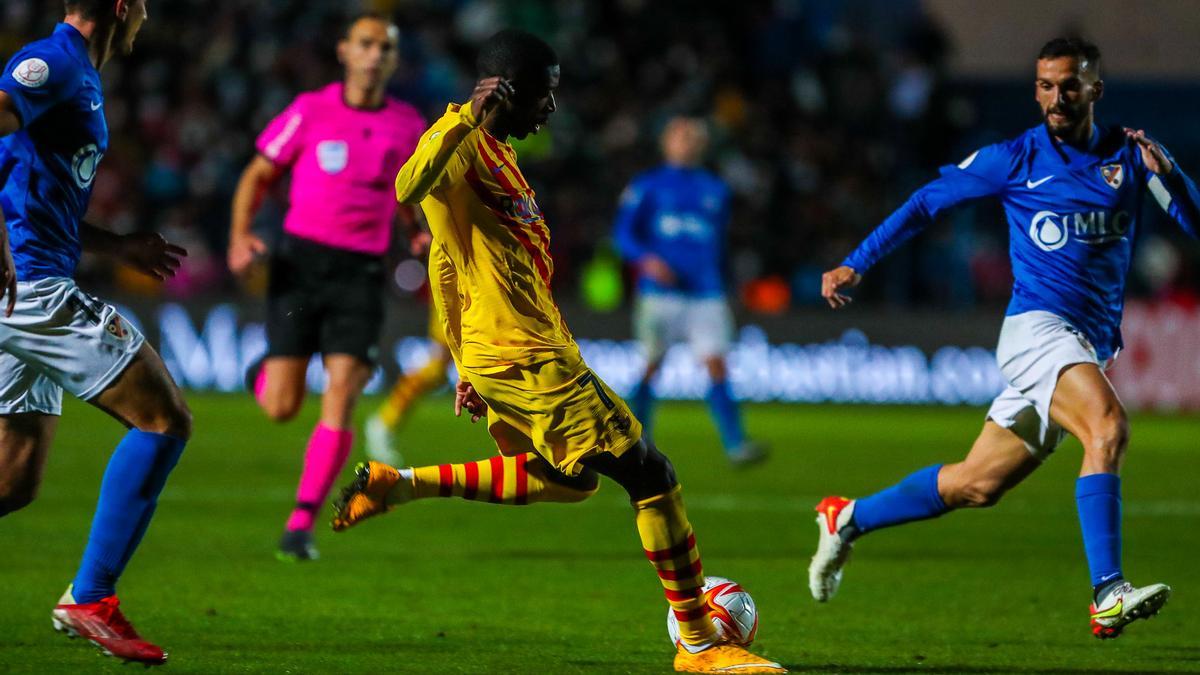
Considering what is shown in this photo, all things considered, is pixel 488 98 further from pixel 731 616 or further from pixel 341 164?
pixel 341 164

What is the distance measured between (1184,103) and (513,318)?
22.4 meters

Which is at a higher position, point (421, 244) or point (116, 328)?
point (116, 328)

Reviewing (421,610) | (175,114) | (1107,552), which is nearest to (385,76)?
(421,610)

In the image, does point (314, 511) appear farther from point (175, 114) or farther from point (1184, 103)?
point (1184, 103)

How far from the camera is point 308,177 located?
340 inches

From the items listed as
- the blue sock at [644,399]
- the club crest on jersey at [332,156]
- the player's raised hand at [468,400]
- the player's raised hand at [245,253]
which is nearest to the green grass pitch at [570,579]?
the blue sock at [644,399]

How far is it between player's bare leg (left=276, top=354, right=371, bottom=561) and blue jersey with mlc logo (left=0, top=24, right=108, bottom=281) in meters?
2.82

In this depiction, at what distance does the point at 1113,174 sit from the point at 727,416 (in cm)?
702

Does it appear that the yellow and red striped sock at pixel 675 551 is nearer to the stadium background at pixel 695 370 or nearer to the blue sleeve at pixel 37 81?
the stadium background at pixel 695 370

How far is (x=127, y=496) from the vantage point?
5.48 metres

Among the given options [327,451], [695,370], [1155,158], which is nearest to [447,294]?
[1155,158]

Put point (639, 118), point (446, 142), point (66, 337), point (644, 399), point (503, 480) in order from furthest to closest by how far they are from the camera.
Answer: point (639, 118) < point (644, 399) < point (503, 480) < point (66, 337) < point (446, 142)

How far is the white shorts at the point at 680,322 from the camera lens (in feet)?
45.2

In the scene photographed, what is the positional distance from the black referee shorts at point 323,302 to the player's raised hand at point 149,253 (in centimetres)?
259
